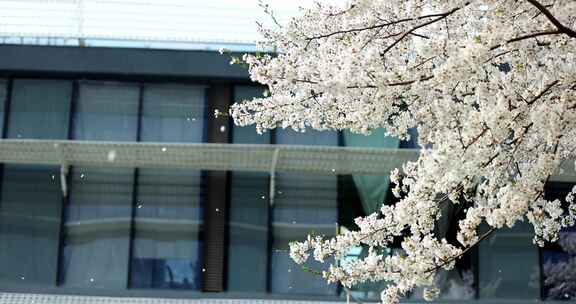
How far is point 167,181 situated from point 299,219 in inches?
77.5

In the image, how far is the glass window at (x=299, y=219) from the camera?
13.7 m

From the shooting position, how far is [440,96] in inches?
290

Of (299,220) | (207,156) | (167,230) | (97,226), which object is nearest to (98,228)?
(97,226)

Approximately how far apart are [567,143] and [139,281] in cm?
798

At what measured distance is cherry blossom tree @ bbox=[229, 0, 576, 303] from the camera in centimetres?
639

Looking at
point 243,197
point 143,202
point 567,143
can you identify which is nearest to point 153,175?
point 143,202

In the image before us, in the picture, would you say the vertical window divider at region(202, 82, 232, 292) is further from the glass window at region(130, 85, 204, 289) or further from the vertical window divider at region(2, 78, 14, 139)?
the vertical window divider at region(2, 78, 14, 139)

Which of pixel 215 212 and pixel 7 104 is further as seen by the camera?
pixel 7 104

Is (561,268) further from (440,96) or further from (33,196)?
(33,196)

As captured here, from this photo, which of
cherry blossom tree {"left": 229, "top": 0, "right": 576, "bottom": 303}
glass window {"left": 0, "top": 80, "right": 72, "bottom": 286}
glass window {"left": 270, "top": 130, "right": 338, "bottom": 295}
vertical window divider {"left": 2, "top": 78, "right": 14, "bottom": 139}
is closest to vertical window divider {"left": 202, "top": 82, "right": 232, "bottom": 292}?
glass window {"left": 270, "top": 130, "right": 338, "bottom": 295}

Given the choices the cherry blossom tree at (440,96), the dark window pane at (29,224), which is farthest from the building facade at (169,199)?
the cherry blossom tree at (440,96)

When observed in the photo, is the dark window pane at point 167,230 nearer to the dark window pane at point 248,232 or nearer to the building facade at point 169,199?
the building facade at point 169,199

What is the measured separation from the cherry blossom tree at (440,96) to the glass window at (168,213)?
620 cm

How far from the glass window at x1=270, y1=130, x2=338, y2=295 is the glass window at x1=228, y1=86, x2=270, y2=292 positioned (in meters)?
0.16
